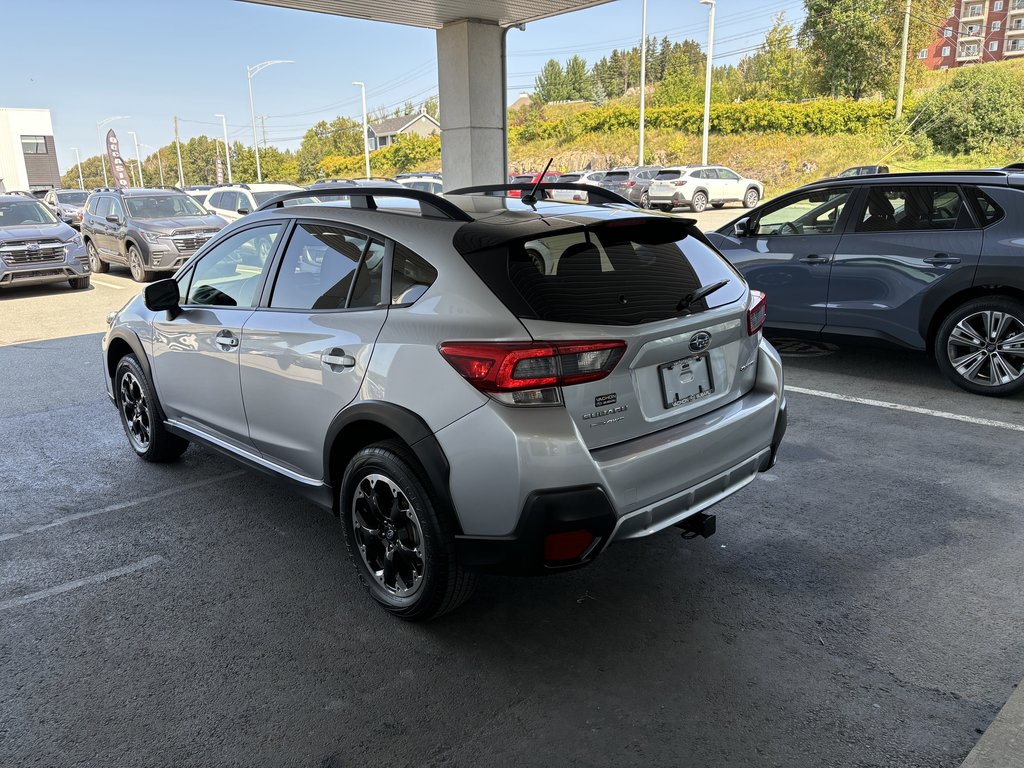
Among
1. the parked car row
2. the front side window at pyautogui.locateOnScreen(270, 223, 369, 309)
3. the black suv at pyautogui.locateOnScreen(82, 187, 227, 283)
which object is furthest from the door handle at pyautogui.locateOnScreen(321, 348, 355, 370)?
the parked car row

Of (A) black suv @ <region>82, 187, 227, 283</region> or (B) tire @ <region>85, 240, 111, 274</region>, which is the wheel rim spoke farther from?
(B) tire @ <region>85, 240, 111, 274</region>

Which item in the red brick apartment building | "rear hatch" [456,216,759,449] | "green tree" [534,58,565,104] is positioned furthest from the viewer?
"green tree" [534,58,565,104]

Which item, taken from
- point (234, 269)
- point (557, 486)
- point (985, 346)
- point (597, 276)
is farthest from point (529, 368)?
point (985, 346)

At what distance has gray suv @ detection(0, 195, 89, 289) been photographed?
13570mm

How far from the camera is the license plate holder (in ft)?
9.82

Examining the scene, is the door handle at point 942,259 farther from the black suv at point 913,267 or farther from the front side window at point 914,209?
the front side window at point 914,209

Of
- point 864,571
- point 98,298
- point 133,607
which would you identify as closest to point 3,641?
point 133,607

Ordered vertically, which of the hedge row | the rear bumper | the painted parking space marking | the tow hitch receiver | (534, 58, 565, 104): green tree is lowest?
the painted parking space marking

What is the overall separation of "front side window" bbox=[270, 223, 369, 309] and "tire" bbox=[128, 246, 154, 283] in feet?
42.2

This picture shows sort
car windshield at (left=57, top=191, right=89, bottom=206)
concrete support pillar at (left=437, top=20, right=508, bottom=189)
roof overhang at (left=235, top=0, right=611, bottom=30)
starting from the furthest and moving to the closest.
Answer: car windshield at (left=57, top=191, right=89, bottom=206) → concrete support pillar at (left=437, top=20, right=508, bottom=189) → roof overhang at (left=235, top=0, right=611, bottom=30)

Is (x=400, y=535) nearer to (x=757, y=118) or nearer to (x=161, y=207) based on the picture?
(x=161, y=207)

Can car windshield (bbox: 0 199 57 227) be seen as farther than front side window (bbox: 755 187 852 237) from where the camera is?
Yes

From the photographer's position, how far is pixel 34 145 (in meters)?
76.1

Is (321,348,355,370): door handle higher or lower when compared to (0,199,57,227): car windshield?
lower
